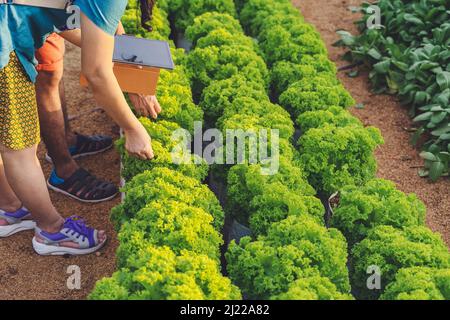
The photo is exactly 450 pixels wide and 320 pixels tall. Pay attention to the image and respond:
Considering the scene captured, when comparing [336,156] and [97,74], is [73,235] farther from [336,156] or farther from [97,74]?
[336,156]

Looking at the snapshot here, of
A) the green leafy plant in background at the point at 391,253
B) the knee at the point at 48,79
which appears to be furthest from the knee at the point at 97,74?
the green leafy plant in background at the point at 391,253

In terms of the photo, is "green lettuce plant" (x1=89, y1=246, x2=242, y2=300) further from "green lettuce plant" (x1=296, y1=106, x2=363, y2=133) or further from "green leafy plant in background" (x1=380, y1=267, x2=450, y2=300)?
"green lettuce plant" (x1=296, y1=106, x2=363, y2=133)

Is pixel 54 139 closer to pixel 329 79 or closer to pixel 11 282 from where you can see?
pixel 11 282

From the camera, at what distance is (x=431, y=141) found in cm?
741

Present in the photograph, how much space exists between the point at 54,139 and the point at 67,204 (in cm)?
73

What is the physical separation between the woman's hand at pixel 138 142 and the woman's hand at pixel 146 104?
0.55m

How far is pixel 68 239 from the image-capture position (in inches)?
228

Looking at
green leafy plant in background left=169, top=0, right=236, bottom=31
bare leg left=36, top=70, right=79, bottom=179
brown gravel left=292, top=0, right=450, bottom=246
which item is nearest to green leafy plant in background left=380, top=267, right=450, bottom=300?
brown gravel left=292, top=0, right=450, bottom=246

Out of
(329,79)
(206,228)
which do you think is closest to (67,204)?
(206,228)

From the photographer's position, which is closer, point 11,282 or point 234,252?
point 234,252

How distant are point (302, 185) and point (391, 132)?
9.89 feet

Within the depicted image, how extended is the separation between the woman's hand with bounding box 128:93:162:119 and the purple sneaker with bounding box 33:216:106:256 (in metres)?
1.16

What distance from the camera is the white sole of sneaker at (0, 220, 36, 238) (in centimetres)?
601
